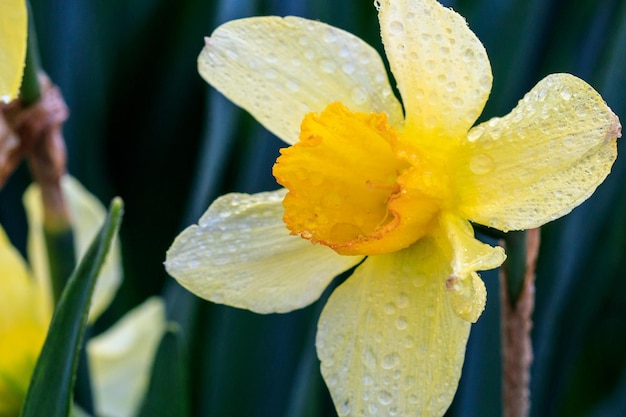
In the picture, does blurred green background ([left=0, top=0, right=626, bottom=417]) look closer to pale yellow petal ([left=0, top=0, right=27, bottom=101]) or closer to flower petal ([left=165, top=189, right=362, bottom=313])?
flower petal ([left=165, top=189, right=362, bottom=313])

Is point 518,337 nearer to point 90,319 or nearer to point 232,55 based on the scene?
point 232,55

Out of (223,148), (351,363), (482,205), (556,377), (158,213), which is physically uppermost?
(482,205)

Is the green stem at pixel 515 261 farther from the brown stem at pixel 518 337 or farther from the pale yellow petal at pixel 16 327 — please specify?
the pale yellow petal at pixel 16 327

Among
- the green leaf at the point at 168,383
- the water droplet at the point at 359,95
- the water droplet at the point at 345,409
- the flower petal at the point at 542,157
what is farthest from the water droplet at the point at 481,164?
the green leaf at the point at 168,383

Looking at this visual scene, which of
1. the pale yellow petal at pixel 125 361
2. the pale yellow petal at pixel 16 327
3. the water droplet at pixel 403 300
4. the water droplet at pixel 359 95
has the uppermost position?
the water droplet at pixel 359 95

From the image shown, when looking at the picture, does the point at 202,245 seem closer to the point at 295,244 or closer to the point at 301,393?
the point at 295,244

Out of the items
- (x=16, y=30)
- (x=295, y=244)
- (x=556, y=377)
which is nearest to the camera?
(x=16, y=30)

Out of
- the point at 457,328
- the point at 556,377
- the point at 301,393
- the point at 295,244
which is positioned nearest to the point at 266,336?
the point at 301,393
